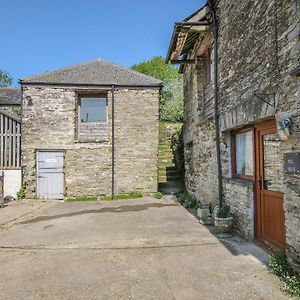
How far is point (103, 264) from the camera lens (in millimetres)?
4367

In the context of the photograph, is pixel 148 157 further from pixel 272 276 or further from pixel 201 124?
pixel 272 276

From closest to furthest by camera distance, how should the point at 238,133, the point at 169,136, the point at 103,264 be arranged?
the point at 103,264 < the point at 238,133 < the point at 169,136

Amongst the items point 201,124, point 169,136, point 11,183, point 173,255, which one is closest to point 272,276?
point 173,255

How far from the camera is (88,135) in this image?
1212 cm

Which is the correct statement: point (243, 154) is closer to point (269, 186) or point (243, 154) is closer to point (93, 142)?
point (269, 186)

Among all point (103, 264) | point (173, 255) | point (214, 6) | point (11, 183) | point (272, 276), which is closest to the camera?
point (272, 276)

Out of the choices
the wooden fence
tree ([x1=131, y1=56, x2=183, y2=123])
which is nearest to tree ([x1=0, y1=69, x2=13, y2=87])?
tree ([x1=131, y1=56, x2=183, y2=123])

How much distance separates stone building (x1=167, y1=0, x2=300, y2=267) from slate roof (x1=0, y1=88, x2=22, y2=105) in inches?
418

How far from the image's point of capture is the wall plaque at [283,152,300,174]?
3.51 metres

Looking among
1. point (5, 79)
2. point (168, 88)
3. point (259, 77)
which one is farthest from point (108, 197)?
point (5, 79)

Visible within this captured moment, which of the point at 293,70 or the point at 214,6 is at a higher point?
the point at 214,6

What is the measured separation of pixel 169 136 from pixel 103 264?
41.5ft

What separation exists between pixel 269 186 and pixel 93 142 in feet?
27.7

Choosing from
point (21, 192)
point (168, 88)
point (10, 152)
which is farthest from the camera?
point (168, 88)
